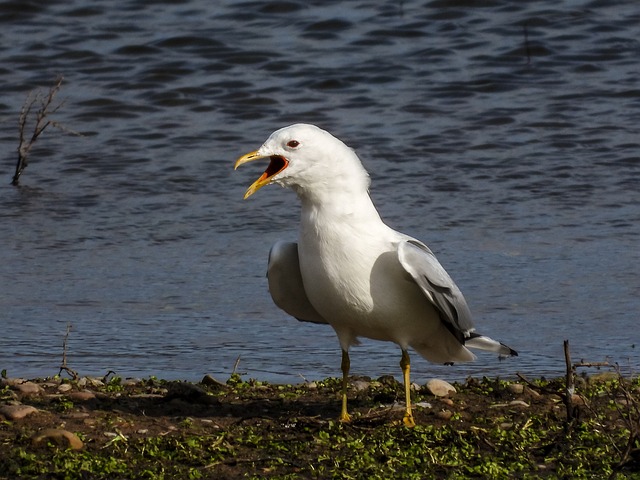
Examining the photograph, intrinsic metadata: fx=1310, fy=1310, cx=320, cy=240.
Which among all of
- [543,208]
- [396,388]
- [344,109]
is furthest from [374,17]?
[396,388]

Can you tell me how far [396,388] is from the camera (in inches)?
232

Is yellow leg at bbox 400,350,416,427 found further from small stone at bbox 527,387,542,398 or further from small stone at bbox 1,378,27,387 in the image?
small stone at bbox 1,378,27,387

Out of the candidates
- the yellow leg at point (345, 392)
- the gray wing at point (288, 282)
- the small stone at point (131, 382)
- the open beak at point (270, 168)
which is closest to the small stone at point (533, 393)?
the yellow leg at point (345, 392)

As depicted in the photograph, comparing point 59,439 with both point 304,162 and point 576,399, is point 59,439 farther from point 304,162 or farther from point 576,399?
point 576,399

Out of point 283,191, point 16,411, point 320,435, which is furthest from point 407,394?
point 283,191

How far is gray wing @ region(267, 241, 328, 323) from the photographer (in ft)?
18.1

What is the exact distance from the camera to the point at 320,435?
4.98 m

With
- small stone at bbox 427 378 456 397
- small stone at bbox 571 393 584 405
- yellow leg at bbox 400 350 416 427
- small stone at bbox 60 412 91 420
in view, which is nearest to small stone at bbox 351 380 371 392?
small stone at bbox 427 378 456 397

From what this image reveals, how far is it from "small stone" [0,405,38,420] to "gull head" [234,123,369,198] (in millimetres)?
1194

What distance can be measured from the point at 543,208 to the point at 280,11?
6.07 m

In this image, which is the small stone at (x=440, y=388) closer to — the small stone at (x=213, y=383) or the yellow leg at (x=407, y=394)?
the yellow leg at (x=407, y=394)

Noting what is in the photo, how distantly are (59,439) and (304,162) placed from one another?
1421 mm

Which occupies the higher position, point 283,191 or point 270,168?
point 270,168

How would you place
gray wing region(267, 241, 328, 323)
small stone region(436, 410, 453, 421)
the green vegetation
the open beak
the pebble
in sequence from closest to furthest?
the green vegetation → the open beak → small stone region(436, 410, 453, 421) → gray wing region(267, 241, 328, 323) → the pebble
